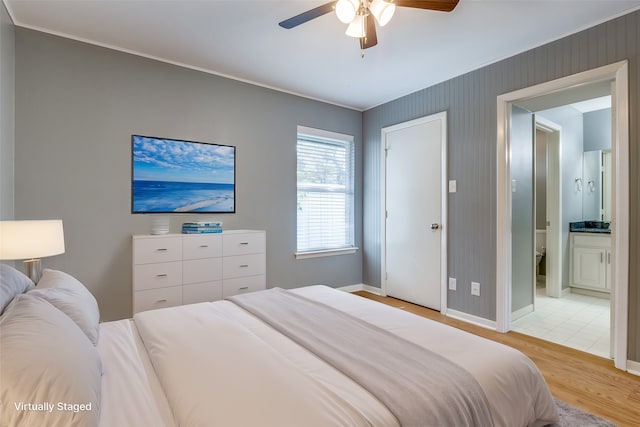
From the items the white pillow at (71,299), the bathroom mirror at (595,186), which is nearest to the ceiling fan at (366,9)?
the white pillow at (71,299)

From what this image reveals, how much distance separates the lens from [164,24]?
7.89 ft

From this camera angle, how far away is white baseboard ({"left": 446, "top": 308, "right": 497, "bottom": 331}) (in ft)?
10.0

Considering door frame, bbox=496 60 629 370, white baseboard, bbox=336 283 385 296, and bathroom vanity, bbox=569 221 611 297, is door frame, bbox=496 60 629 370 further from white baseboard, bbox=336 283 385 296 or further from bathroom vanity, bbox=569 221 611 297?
white baseboard, bbox=336 283 385 296

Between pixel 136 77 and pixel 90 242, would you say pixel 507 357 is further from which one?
pixel 136 77

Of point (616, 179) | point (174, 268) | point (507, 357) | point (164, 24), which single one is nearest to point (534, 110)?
point (616, 179)

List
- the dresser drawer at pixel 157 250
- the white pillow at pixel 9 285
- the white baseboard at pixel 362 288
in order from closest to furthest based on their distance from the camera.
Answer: the white pillow at pixel 9 285 < the dresser drawer at pixel 157 250 < the white baseboard at pixel 362 288

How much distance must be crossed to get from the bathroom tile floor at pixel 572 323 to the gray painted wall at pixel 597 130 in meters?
2.13

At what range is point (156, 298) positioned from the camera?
267 centimetres

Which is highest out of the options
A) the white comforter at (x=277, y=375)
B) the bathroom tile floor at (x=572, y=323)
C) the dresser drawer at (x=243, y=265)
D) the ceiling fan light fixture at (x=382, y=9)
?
the ceiling fan light fixture at (x=382, y=9)

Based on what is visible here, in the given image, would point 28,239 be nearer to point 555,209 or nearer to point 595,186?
point 555,209

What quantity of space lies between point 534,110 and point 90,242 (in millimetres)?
4566

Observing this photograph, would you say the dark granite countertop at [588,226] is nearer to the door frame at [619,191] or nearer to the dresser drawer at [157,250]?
the door frame at [619,191]

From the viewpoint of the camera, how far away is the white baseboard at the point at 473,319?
3.05 meters

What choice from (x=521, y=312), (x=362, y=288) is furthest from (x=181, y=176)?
(x=521, y=312)
